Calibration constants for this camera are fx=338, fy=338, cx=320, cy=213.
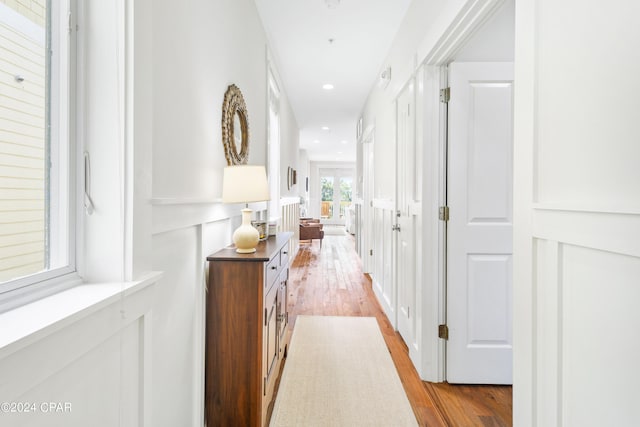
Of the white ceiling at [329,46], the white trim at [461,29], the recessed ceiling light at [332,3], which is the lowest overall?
the white trim at [461,29]

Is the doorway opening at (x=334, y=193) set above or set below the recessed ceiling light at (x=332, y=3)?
below

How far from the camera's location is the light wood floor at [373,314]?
71.7 inches

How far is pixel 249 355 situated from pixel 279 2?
8.38ft

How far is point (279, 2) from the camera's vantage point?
2.65 metres

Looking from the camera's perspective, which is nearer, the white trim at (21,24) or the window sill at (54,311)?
the window sill at (54,311)

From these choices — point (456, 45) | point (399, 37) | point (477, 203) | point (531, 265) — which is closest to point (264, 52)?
point (399, 37)

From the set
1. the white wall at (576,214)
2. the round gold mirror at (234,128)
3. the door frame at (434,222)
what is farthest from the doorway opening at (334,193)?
the white wall at (576,214)

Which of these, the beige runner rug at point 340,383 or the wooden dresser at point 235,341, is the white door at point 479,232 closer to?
the beige runner rug at point 340,383

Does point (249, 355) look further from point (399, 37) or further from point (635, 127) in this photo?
point (399, 37)

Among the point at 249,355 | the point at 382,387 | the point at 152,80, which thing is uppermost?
the point at 152,80

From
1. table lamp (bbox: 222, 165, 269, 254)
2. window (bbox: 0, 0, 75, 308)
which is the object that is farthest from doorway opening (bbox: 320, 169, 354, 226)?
window (bbox: 0, 0, 75, 308)

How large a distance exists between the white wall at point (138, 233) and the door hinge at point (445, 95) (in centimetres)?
141

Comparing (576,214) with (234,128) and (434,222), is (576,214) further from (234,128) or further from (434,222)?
(234,128)

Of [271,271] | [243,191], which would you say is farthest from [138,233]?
[271,271]
